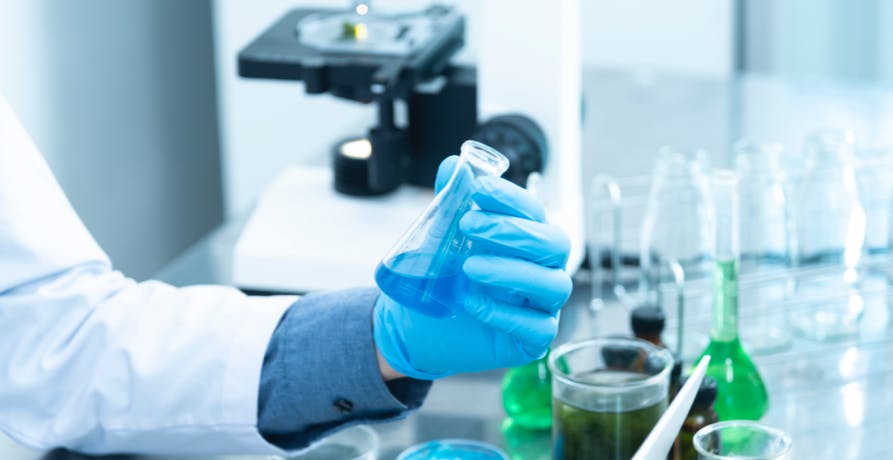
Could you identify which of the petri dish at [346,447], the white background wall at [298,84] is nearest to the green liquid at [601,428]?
the petri dish at [346,447]

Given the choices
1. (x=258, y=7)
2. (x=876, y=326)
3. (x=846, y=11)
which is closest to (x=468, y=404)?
(x=876, y=326)

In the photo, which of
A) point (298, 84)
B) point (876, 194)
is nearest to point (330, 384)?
point (876, 194)

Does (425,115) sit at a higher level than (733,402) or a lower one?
higher

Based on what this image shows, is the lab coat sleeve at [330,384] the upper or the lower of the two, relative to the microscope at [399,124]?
lower

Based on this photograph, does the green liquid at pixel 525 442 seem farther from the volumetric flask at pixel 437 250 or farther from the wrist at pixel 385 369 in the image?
the volumetric flask at pixel 437 250

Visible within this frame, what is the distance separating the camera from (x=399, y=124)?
2012mm

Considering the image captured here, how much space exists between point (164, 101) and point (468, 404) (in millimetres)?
1981

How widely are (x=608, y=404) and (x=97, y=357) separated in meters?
0.55

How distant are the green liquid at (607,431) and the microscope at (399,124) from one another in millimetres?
489

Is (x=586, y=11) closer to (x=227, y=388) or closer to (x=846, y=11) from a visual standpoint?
(x=846, y=11)

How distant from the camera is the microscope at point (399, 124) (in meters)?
1.69

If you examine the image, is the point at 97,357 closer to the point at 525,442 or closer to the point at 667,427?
the point at 525,442

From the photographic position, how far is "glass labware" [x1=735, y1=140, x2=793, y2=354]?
5.19ft

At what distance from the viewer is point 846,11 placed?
3496 mm
